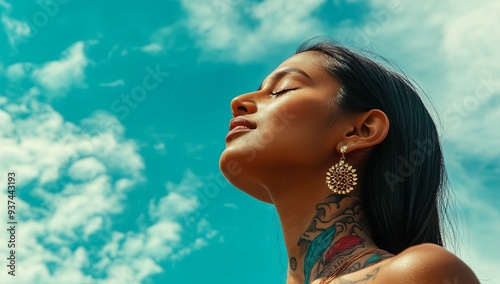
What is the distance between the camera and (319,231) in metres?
5.47

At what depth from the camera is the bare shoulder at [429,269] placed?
423cm

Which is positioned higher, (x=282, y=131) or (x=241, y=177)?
(x=282, y=131)

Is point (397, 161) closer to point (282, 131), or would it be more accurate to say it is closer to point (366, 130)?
point (366, 130)

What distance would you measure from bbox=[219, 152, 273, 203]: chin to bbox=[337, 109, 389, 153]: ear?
0.75 metres

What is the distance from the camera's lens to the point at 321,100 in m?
5.81

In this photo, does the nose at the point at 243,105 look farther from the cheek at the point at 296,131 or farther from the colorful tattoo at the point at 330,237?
the colorful tattoo at the point at 330,237

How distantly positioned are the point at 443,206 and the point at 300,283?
1.36 m

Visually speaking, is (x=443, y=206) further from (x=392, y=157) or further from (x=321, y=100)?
(x=321, y=100)

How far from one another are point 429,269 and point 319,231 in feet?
4.39

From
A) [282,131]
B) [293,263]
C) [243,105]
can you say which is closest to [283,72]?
[243,105]

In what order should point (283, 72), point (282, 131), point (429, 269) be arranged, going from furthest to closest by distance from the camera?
point (283, 72), point (282, 131), point (429, 269)

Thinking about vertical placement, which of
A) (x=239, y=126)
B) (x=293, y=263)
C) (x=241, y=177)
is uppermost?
(x=239, y=126)

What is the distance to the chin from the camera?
569 centimetres

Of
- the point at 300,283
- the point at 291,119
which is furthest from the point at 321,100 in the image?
the point at 300,283
